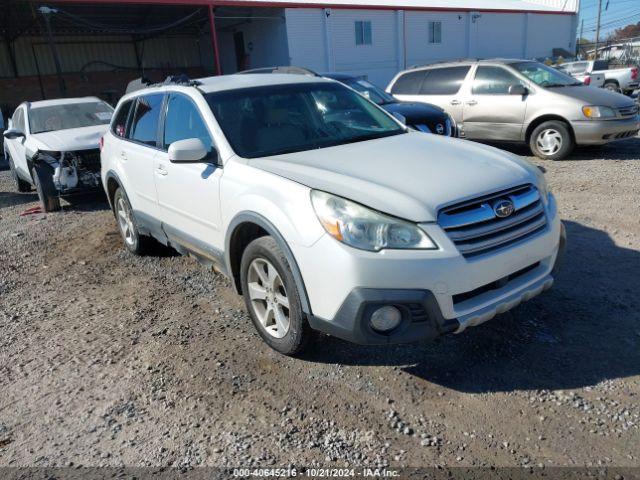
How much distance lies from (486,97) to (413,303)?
7695 mm

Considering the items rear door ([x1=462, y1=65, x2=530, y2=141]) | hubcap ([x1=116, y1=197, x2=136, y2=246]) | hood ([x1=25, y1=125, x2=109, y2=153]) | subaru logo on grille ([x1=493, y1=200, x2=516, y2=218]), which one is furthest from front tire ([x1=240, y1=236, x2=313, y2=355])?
rear door ([x1=462, y1=65, x2=530, y2=141])

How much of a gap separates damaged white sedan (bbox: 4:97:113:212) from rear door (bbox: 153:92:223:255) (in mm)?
3828

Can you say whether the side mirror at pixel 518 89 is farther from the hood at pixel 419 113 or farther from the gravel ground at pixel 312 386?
the gravel ground at pixel 312 386

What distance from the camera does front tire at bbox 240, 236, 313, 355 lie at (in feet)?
9.88

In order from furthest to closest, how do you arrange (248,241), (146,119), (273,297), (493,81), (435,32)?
(435,32), (493,81), (146,119), (248,241), (273,297)

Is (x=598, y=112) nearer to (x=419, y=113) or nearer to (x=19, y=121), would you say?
(x=419, y=113)

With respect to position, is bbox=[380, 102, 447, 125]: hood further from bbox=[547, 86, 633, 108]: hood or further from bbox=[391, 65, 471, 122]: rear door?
bbox=[547, 86, 633, 108]: hood

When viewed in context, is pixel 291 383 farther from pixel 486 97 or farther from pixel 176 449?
pixel 486 97

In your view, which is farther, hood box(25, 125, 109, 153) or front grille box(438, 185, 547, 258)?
hood box(25, 125, 109, 153)

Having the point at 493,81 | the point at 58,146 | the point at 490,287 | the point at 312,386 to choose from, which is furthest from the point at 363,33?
the point at 312,386

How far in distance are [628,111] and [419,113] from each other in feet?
10.9

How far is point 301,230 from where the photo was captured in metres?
Result: 2.83

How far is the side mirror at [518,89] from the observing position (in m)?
8.77

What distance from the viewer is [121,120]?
216 inches
